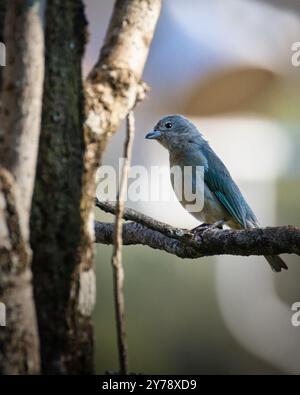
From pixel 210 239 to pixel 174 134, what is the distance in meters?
1.36

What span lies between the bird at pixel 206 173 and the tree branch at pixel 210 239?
754mm

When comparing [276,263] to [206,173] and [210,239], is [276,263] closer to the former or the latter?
[206,173]

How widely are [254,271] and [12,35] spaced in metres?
1.91

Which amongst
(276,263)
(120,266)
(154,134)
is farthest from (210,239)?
(154,134)

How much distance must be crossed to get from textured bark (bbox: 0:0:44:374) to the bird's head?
1863 mm

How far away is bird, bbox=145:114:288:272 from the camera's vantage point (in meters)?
→ 2.96

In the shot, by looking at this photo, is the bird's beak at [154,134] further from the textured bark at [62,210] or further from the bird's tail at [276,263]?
the textured bark at [62,210]

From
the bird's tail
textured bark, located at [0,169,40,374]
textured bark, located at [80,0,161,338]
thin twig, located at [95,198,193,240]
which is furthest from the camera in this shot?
Answer: the bird's tail

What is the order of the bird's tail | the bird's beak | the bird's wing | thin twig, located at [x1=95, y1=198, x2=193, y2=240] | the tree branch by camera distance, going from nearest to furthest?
1. the tree branch
2. thin twig, located at [x1=95, y1=198, x2=193, y2=240]
3. the bird's tail
4. the bird's wing
5. the bird's beak

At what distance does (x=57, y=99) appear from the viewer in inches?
51.3

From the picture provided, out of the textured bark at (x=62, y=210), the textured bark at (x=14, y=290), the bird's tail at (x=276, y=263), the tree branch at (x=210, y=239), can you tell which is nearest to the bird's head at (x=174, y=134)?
the bird's tail at (x=276, y=263)

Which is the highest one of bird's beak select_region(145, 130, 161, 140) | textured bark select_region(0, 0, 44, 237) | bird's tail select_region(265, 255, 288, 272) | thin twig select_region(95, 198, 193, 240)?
bird's beak select_region(145, 130, 161, 140)

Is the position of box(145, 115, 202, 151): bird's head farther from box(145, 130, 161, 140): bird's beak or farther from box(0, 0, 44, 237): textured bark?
box(0, 0, 44, 237): textured bark

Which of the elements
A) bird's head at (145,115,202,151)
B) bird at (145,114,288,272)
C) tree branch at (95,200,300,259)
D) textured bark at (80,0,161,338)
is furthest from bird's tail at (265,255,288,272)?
textured bark at (80,0,161,338)
